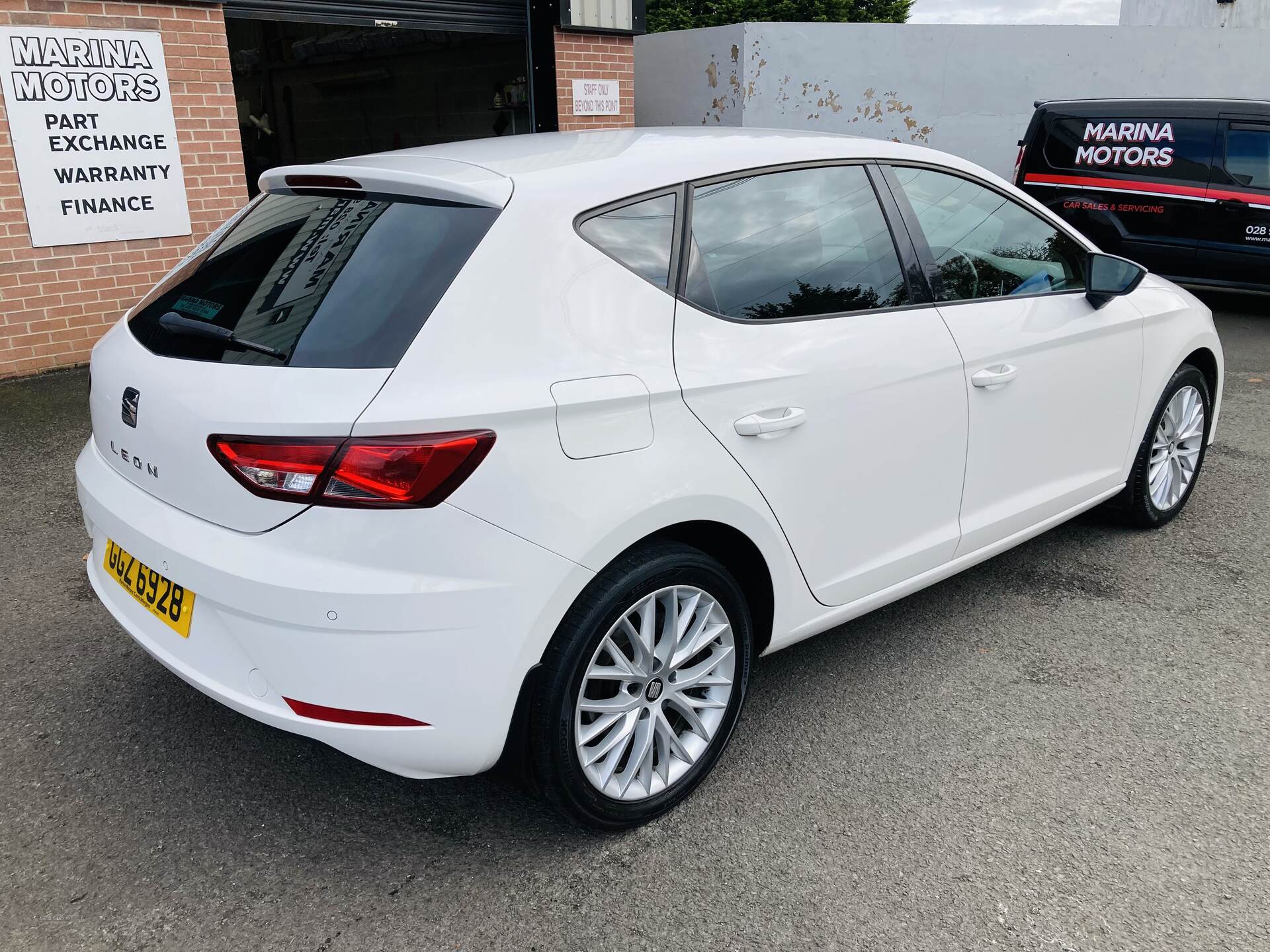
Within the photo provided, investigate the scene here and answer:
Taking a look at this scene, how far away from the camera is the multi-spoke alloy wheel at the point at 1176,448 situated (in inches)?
169

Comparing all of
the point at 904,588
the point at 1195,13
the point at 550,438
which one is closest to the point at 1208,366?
the point at 904,588

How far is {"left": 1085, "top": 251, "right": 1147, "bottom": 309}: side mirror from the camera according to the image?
3.60m

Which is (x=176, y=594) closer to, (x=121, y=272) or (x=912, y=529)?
(x=912, y=529)

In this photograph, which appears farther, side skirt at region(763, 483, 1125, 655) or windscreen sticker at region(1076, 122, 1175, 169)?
windscreen sticker at region(1076, 122, 1175, 169)

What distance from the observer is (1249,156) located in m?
8.89

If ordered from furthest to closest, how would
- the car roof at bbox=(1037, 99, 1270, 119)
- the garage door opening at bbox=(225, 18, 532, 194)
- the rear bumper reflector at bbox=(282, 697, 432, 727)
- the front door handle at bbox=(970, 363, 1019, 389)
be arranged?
1. the garage door opening at bbox=(225, 18, 532, 194)
2. the car roof at bbox=(1037, 99, 1270, 119)
3. the front door handle at bbox=(970, 363, 1019, 389)
4. the rear bumper reflector at bbox=(282, 697, 432, 727)

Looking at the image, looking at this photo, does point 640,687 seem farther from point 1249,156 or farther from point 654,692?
point 1249,156

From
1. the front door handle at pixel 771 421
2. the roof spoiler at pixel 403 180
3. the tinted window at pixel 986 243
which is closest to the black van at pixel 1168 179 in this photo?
the tinted window at pixel 986 243

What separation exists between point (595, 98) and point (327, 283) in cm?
833

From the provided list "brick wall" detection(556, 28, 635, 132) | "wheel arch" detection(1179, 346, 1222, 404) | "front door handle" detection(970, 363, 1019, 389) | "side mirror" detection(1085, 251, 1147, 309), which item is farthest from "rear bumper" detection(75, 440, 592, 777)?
"brick wall" detection(556, 28, 635, 132)

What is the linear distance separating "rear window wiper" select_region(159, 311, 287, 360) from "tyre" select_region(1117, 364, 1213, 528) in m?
3.39

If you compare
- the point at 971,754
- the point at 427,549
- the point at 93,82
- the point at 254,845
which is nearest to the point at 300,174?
the point at 427,549

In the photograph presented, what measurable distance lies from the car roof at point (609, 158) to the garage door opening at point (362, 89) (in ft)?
29.0

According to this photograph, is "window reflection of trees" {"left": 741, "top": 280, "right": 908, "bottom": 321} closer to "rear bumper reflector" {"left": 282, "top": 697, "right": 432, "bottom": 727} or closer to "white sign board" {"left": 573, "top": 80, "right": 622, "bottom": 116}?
"rear bumper reflector" {"left": 282, "top": 697, "right": 432, "bottom": 727}
